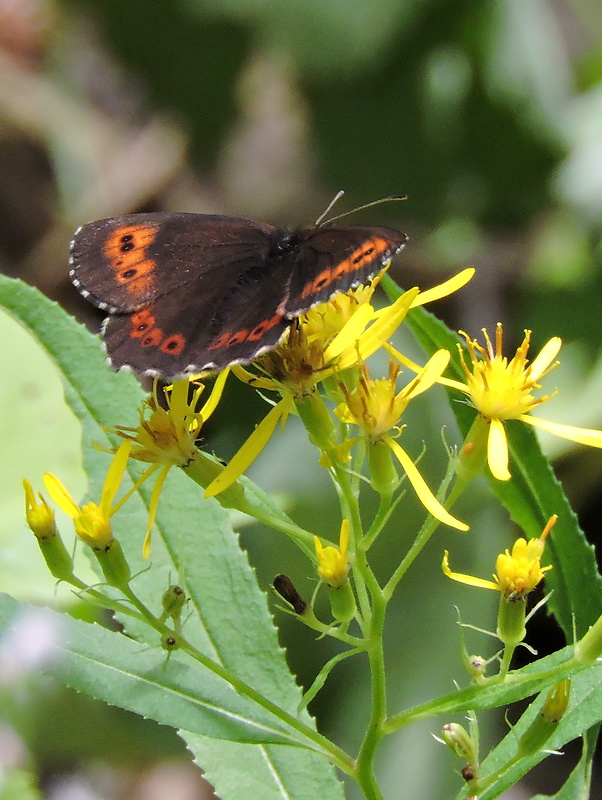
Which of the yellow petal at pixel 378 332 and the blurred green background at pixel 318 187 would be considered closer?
the yellow petal at pixel 378 332

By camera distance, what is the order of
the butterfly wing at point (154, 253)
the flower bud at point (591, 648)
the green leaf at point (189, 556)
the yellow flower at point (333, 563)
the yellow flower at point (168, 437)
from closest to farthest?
the flower bud at point (591, 648) < the yellow flower at point (333, 563) < the yellow flower at point (168, 437) < the green leaf at point (189, 556) < the butterfly wing at point (154, 253)

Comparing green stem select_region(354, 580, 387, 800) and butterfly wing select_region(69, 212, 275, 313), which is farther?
butterfly wing select_region(69, 212, 275, 313)

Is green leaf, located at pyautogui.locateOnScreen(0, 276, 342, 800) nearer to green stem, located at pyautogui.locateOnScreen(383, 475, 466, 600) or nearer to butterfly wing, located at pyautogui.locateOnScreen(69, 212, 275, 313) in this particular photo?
butterfly wing, located at pyautogui.locateOnScreen(69, 212, 275, 313)

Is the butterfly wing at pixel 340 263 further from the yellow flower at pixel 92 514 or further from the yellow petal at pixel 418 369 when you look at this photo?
the yellow flower at pixel 92 514

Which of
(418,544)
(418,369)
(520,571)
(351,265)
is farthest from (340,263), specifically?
(520,571)

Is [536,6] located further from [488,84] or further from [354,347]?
[354,347]

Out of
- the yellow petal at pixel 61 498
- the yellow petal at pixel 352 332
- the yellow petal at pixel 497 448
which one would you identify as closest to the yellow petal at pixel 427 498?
the yellow petal at pixel 497 448

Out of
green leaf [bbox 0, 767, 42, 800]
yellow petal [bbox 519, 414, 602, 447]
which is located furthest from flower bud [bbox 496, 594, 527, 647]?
green leaf [bbox 0, 767, 42, 800]
